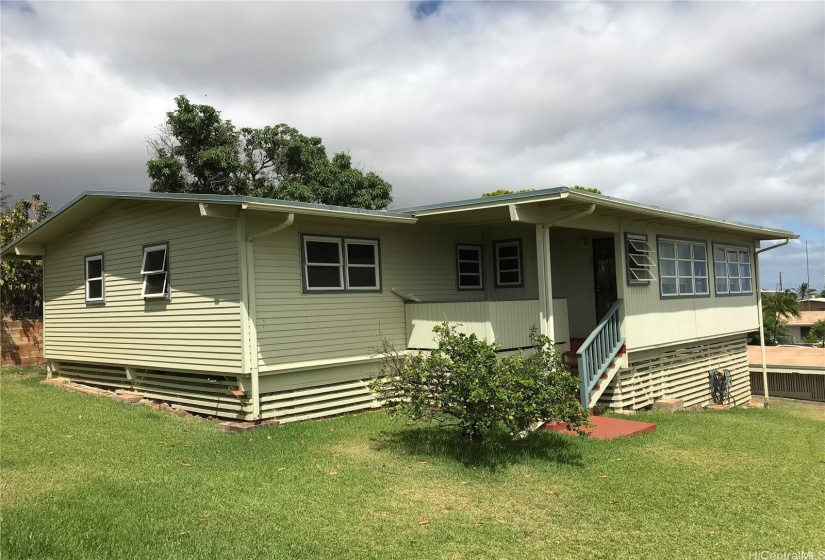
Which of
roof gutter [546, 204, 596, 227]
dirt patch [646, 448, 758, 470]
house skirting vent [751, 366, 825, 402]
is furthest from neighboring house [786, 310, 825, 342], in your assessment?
dirt patch [646, 448, 758, 470]

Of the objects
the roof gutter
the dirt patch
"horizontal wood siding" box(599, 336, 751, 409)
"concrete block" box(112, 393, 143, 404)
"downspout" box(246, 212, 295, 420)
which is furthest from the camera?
"horizontal wood siding" box(599, 336, 751, 409)

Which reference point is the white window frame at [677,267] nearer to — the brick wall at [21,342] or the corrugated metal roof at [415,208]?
the corrugated metal roof at [415,208]

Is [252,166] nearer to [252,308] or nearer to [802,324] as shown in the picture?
[252,308]

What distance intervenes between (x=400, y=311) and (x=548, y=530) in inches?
267

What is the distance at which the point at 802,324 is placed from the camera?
207 feet

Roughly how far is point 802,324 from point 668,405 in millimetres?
59830

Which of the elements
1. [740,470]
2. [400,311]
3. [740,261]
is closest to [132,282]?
[400,311]

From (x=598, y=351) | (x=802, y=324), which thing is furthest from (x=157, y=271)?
(x=802, y=324)

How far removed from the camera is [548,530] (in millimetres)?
5699

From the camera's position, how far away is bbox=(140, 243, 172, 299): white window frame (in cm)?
1130

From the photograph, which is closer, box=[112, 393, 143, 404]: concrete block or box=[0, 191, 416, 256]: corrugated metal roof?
box=[0, 191, 416, 256]: corrugated metal roof

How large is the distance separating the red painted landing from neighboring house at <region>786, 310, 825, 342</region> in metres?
60.2

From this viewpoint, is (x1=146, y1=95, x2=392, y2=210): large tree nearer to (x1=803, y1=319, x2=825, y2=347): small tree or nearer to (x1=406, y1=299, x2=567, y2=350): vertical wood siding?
(x1=406, y1=299, x2=567, y2=350): vertical wood siding

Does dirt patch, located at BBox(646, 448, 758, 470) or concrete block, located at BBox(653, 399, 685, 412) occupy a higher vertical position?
dirt patch, located at BBox(646, 448, 758, 470)
